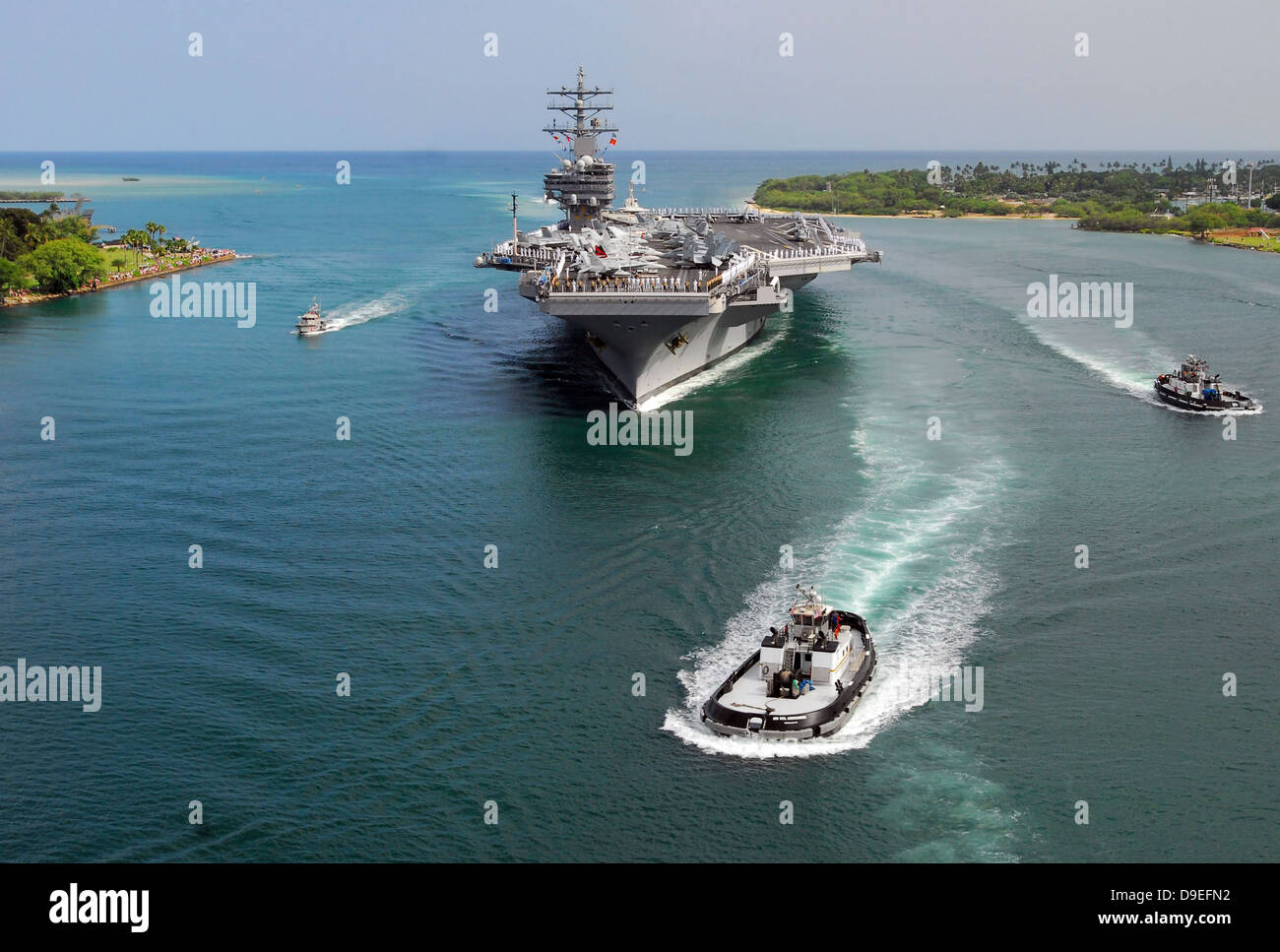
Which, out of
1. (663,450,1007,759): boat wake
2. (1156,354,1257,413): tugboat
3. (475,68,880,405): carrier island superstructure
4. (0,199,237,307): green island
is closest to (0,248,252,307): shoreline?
(0,199,237,307): green island

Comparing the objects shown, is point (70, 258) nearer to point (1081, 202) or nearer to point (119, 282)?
point (119, 282)

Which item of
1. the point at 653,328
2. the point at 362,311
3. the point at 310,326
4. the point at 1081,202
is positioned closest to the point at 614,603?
the point at 653,328

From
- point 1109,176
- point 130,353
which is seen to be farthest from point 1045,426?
point 1109,176

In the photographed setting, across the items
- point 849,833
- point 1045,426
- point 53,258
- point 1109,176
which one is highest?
point 1109,176

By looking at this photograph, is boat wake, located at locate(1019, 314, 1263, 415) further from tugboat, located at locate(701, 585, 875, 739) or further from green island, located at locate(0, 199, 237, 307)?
green island, located at locate(0, 199, 237, 307)

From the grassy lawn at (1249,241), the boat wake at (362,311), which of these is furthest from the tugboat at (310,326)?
the grassy lawn at (1249,241)

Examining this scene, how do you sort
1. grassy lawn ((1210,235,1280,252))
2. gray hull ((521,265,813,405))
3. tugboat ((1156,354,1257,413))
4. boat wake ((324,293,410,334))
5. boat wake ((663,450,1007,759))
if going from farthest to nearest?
grassy lawn ((1210,235,1280,252)) < boat wake ((324,293,410,334)) < tugboat ((1156,354,1257,413)) < gray hull ((521,265,813,405)) < boat wake ((663,450,1007,759))

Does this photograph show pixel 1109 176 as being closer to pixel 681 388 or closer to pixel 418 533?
pixel 681 388
